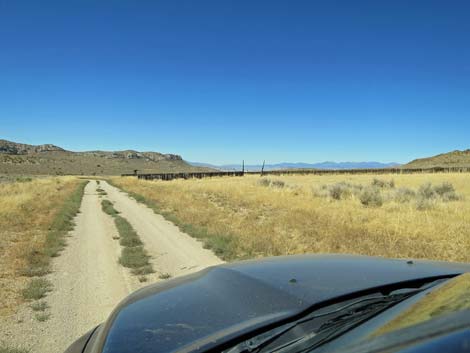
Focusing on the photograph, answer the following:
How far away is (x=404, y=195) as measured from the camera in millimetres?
21344

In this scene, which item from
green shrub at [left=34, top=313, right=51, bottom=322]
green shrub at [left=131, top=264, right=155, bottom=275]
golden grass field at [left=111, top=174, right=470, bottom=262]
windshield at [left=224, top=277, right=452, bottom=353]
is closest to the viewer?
windshield at [left=224, top=277, right=452, bottom=353]

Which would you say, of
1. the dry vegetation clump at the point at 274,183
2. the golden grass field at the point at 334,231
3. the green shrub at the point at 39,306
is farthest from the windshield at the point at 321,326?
the dry vegetation clump at the point at 274,183

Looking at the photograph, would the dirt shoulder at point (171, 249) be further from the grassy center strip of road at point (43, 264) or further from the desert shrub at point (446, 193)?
the desert shrub at point (446, 193)

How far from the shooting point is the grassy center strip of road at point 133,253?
326 inches

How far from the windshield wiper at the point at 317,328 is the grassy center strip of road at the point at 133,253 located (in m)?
5.88

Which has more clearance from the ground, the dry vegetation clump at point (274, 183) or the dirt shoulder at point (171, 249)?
the dry vegetation clump at point (274, 183)

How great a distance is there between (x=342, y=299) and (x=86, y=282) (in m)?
6.30

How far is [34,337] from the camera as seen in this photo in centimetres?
513

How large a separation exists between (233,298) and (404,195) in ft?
68.5

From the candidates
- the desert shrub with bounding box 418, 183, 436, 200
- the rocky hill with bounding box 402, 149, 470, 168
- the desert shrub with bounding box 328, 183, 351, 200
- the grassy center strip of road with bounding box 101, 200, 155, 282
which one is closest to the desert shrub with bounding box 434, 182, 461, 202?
the desert shrub with bounding box 418, 183, 436, 200

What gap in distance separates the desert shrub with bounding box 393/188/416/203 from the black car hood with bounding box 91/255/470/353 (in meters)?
→ 17.8

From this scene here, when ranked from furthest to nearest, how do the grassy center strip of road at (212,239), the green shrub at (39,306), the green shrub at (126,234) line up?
the green shrub at (126,234)
the grassy center strip of road at (212,239)
the green shrub at (39,306)

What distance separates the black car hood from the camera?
1924mm

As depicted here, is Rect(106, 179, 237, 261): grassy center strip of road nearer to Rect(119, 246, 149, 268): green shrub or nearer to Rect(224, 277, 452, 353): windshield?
Rect(119, 246, 149, 268): green shrub
